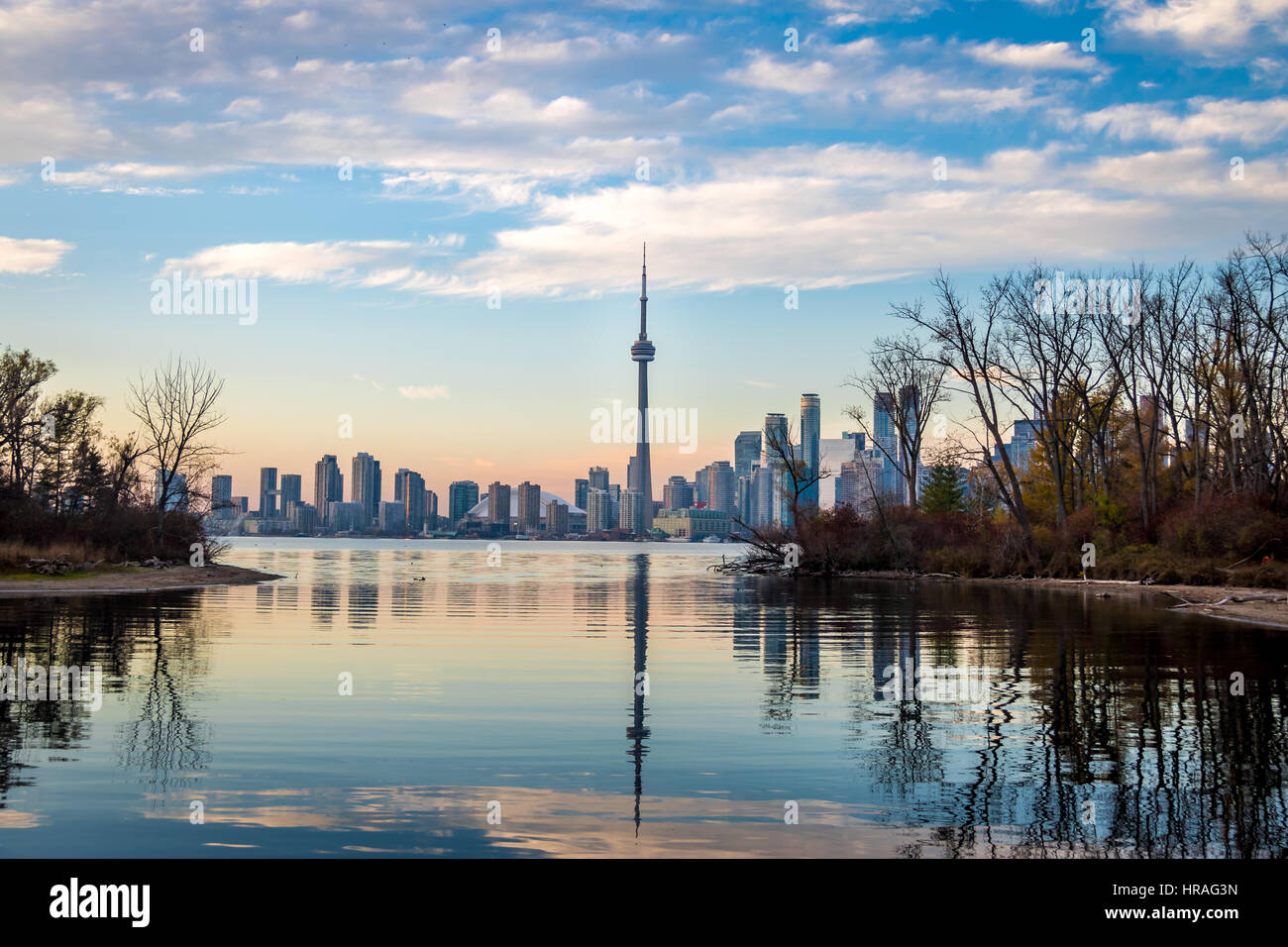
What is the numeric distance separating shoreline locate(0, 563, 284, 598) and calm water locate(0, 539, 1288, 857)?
16645 millimetres

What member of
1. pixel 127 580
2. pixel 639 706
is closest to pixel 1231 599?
pixel 639 706

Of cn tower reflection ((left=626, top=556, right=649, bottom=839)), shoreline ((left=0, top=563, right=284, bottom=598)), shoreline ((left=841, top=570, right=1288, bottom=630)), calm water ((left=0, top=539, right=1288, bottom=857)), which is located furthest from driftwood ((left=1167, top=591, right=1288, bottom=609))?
shoreline ((left=0, top=563, right=284, bottom=598))

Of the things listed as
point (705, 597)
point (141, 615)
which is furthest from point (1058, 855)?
point (705, 597)

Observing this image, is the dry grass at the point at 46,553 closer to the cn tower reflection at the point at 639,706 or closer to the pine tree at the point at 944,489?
the cn tower reflection at the point at 639,706

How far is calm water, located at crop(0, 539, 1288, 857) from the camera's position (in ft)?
30.2

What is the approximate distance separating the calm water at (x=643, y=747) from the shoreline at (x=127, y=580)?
54.6ft

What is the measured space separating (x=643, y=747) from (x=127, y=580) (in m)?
43.8

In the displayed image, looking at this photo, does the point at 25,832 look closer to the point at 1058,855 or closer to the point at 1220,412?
the point at 1058,855

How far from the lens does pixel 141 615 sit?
109 feet

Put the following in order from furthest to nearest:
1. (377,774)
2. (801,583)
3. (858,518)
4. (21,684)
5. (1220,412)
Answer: (858,518) < (1220,412) < (801,583) < (21,684) < (377,774)

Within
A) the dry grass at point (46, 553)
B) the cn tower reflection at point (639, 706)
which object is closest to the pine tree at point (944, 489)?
the dry grass at point (46, 553)

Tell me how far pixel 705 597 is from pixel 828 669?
26091 millimetres

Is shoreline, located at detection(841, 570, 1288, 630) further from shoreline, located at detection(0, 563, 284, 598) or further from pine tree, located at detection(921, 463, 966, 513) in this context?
shoreline, located at detection(0, 563, 284, 598)

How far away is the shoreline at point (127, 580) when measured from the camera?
4369 cm
